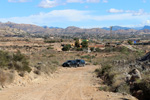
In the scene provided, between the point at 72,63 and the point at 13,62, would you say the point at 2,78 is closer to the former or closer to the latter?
the point at 13,62

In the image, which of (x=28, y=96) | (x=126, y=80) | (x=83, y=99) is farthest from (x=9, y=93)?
(x=126, y=80)

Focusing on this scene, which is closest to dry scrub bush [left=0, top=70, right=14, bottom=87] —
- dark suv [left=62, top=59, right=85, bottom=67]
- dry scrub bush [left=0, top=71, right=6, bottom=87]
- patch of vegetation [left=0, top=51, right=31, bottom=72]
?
dry scrub bush [left=0, top=71, right=6, bottom=87]

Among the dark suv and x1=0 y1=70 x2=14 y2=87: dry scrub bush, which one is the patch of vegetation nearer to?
x1=0 y1=70 x2=14 y2=87: dry scrub bush

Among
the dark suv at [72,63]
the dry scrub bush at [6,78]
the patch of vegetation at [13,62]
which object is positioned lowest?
the dark suv at [72,63]

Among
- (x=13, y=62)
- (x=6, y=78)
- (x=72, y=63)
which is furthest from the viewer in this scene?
(x=72, y=63)

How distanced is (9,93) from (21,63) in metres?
6.80

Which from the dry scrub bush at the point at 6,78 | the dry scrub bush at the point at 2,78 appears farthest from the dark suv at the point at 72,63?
the dry scrub bush at the point at 2,78

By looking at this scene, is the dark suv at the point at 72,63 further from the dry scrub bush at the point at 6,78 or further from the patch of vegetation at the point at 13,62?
the dry scrub bush at the point at 6,78

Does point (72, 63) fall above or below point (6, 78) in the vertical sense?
below

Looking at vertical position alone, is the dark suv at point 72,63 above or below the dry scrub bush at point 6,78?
below

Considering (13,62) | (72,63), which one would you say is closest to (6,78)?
(13,62)

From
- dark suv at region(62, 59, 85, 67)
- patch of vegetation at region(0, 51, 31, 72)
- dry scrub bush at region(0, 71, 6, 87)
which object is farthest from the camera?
dark suv at region(62, 59, 85, 67)

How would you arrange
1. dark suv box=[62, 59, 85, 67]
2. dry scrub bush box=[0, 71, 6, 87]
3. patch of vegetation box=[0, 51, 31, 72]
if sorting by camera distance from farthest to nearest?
dark suv box=[62, 59, 85, 67] < patch of vegetation box=[0, 51, 31, 72] < dry scrub bush box=[0, 71, 6, 87]

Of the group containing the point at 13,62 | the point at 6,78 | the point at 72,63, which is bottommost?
the point at 72,63
